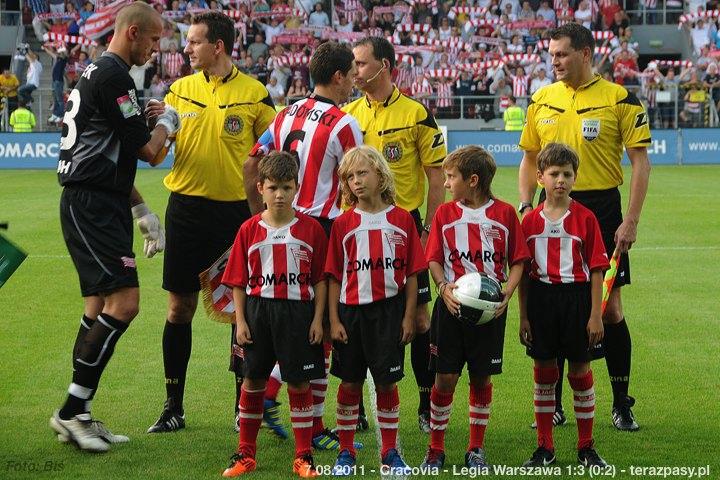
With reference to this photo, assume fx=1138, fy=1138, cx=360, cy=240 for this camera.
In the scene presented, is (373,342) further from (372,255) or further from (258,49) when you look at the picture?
(258,49)

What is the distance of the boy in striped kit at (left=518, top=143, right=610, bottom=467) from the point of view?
599 cm

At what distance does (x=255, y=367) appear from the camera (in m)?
5.86

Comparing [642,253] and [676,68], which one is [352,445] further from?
[676,68]

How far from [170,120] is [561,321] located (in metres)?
2.43

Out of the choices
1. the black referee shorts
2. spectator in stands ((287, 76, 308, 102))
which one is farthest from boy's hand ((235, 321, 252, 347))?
spectator in stands ((287, 76, 308, 102))

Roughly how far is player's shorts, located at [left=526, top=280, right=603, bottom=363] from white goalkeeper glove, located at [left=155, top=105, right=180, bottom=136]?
85.9 inches

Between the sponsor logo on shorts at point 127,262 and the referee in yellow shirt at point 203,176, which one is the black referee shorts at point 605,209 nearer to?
the referee in yellow shirt at point 203,176

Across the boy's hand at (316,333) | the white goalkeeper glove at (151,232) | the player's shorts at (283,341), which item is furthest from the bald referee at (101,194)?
the boy's hand at (316,333)

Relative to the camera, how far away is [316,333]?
579 cm

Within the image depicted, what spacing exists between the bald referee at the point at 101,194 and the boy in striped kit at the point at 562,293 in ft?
7.06

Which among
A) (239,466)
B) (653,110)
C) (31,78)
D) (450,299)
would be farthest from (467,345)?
(31,78)

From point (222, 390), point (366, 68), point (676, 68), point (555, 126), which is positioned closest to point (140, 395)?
point (222, 390)

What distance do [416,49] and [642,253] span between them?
2163 cm

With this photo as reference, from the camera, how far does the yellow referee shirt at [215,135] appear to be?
22.5ft
